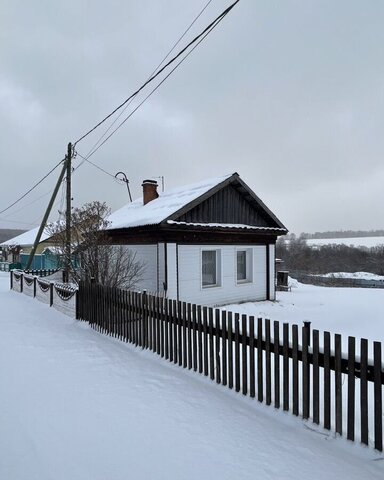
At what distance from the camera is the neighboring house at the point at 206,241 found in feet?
35.5

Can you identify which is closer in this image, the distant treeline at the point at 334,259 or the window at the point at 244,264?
the window at the point at 244,264

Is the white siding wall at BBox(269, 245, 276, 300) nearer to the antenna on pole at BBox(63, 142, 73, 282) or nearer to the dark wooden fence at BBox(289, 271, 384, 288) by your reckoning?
the antenna on pole at BBox(63, 142, 73, 282)

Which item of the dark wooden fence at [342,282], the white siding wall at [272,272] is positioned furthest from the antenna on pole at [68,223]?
the dark wooden fence at [342,282]

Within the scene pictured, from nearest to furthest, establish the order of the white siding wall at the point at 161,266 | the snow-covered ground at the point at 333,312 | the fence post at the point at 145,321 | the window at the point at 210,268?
1. the fence post at the point at 145,321
2. the snow-covered ground at the point at 333,312
3. the white siding wall at the point at 161,266
4. the window at the point at 210,268

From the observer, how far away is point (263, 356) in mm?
4656

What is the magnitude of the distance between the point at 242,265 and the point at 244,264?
0.36 ft

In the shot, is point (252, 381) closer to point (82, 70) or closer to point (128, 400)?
point (128, 400)

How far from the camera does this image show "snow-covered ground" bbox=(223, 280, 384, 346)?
920 centimetres

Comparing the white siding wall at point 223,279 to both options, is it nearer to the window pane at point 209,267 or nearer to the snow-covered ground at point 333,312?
the window pane at point 209,267

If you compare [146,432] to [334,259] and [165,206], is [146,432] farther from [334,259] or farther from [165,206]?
[334,259]

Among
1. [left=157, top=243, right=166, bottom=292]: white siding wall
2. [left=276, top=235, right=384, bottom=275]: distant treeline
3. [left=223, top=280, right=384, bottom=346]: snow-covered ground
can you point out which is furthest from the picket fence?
[left=276, top=235, right=384, bottom=275]: distant treeline

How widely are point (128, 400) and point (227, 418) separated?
1.21 metres

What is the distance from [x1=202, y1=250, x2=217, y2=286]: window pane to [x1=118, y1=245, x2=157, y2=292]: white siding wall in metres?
2.13

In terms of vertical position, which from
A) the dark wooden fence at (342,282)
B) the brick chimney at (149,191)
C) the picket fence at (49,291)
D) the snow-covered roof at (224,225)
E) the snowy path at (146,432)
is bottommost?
the dark wooden fence at (342,282)
